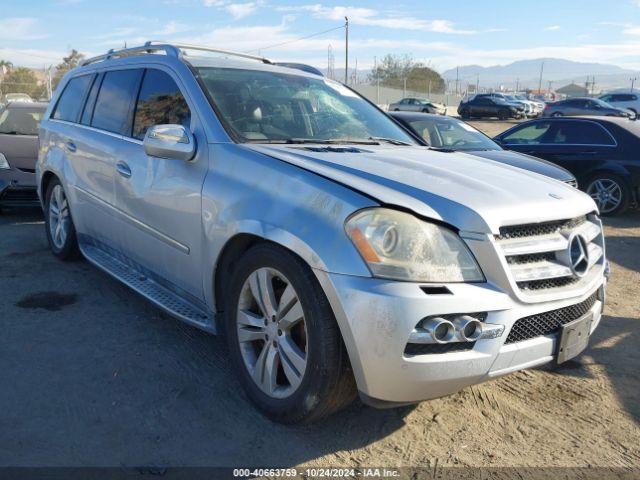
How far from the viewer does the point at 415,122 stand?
852cm

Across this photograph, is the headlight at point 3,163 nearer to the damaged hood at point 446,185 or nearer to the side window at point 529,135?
the damaged hood at point 446,185

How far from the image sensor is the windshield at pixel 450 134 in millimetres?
8117

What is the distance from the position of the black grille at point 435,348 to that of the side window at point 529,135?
26.6ft

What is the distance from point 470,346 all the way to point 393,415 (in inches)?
32.6

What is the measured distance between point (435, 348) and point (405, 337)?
0.52 feet

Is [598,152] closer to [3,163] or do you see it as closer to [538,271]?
[538,271]

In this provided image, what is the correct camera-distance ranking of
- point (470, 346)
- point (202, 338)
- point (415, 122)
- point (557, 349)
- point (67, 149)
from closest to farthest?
point (470, 346), point (557, 349), point (202, 338), point (67, 149), point (415, 122)

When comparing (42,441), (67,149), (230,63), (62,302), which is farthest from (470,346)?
(67,149)

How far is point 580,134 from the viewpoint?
368 inches

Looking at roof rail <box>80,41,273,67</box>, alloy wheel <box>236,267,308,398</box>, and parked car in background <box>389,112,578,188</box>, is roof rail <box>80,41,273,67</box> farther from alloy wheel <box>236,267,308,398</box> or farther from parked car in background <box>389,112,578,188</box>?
parked car in background <box>389,112,578,188</box>

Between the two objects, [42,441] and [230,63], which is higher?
[230,63]

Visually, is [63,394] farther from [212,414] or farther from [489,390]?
[489,390]

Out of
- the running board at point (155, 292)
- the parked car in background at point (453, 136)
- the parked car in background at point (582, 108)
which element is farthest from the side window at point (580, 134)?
the parked car in background at point (582, 108)

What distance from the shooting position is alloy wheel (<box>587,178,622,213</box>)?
29.0 feet
